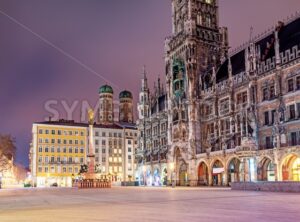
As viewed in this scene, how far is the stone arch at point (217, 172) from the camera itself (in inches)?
2474

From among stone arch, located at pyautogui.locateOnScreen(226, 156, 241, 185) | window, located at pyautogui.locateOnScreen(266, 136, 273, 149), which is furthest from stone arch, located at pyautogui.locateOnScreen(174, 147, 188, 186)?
window, located at pyautogui.locateOnScreen(266, 136, 273, 149)

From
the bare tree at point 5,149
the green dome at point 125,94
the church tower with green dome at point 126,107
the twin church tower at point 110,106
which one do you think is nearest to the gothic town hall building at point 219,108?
the bare tree at point 5,149

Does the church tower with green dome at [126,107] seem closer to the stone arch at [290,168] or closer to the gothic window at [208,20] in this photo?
the gothic window at [208,20]

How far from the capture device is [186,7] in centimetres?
7869

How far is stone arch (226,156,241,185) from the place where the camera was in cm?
5975

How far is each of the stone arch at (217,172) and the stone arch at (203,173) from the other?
10.2 feet

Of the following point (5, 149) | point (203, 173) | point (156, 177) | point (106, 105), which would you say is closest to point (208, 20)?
point (203, 173)

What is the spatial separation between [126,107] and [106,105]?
31.6 feet

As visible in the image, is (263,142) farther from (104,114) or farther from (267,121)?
(104,114)

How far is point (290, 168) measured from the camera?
48.9 meters

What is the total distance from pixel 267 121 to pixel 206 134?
55.9ft

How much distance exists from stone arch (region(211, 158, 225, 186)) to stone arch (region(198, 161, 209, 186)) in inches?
122

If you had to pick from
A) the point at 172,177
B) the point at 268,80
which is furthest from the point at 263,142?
the point at 172,177

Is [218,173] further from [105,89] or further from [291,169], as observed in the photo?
[105,89]
